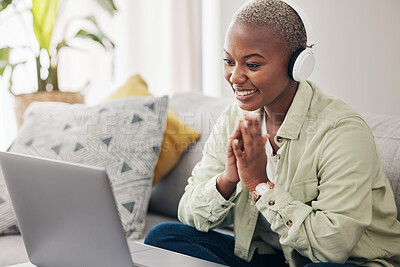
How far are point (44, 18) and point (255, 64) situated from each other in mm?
1591

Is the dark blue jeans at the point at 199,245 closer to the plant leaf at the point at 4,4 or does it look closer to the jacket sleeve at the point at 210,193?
the jacket sleeve at the point at 210,193

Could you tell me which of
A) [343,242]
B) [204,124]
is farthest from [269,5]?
[204,124]

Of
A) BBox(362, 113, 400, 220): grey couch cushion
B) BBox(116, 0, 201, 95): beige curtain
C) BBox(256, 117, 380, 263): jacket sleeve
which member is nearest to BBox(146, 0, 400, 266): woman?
BBox(256, 117, 380, 263): jacket sleeve

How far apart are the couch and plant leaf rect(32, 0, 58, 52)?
0.73 m

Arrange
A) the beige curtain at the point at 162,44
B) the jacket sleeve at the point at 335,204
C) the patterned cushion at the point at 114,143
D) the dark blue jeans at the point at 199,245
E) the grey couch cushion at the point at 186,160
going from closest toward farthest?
the jacket sleeve at the point at 335,204, the dark blue jeans at the point at 199,245, the patterned cushion at the point at 114,143, the grey couch cushion at the point at 186,160, the beige curtain at the point at 162,44

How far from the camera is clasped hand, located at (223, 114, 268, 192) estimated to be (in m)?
1.12

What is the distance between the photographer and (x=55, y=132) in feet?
6.47

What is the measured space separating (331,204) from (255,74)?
32cm

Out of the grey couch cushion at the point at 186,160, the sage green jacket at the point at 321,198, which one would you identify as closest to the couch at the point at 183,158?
the grey couch cushion at the point at 186,160

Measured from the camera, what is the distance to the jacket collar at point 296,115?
126 centimetres

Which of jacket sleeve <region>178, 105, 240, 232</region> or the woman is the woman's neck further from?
jacket sleeve <region>178, 105, 240, 232</region>

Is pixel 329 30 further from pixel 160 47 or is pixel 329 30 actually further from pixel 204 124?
pixel 160 47

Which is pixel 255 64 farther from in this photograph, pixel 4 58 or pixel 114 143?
pixel 4 58

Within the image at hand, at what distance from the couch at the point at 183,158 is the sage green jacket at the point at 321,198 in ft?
1.12
